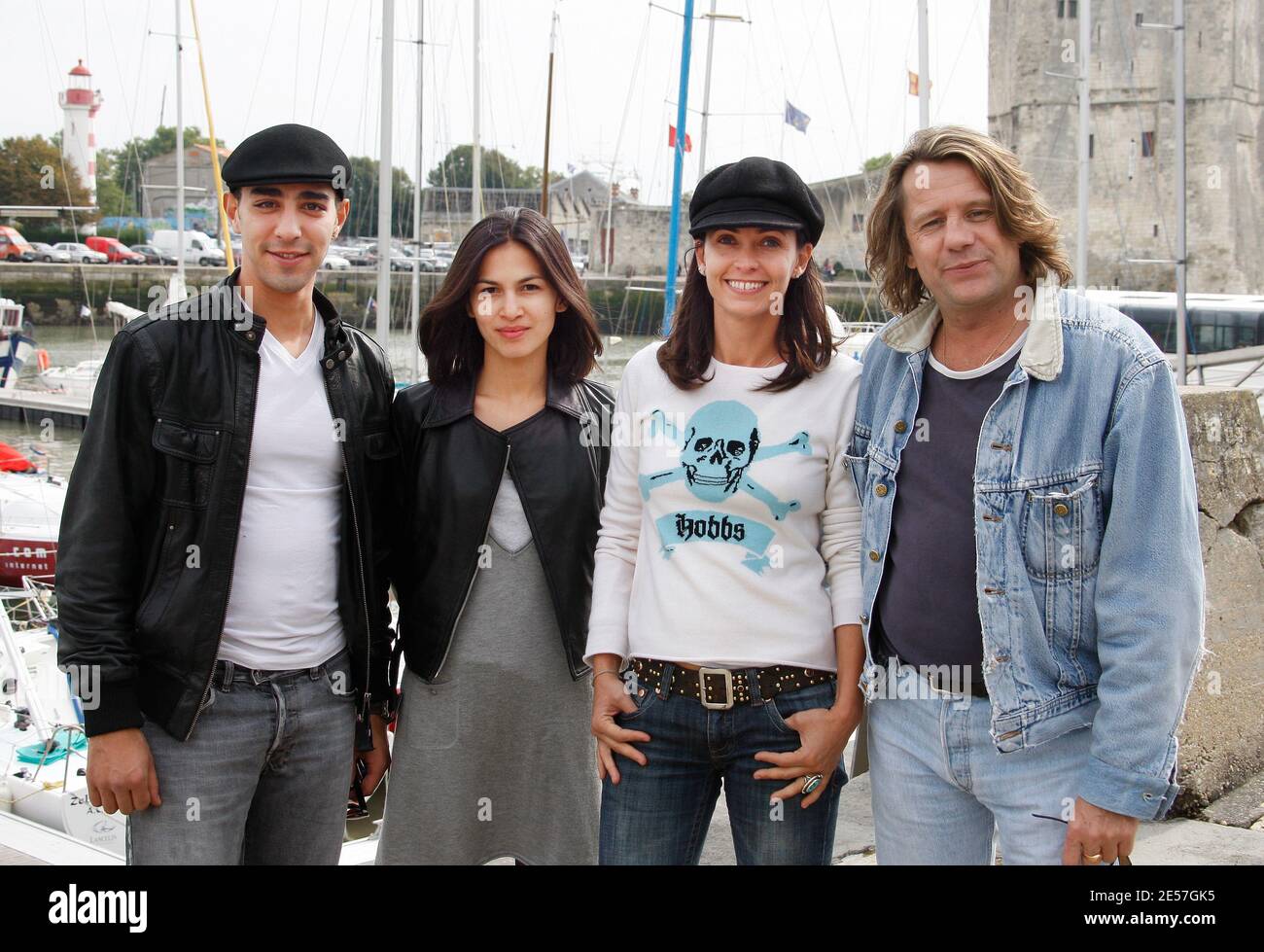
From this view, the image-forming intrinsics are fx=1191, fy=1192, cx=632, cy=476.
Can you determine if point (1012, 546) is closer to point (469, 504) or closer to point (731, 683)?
point (731, 683)

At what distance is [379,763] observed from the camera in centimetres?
283

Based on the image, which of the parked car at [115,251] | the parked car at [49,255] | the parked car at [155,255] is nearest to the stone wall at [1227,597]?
the parked car at [155,255]

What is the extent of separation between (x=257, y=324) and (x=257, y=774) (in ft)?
3.12

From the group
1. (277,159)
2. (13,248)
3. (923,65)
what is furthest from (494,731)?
(13,248)

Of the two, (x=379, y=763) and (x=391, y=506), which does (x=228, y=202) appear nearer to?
(x=391, y=506)

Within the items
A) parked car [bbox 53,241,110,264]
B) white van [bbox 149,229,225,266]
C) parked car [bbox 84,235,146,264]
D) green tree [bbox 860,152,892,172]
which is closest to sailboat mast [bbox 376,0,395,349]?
green tree [bbox 860,152,892,172]

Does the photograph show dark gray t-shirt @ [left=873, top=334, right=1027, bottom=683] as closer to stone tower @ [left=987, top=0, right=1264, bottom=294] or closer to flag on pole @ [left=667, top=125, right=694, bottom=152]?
flag on pole @ [left=667, top=125, right=694, bottom=152]

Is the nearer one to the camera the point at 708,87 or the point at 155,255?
the point at 708,87

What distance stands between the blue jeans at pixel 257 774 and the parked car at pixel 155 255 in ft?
120

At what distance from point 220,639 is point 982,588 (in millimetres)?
1506

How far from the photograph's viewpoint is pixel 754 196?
246cm

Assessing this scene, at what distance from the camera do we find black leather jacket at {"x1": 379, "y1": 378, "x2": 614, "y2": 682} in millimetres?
2717

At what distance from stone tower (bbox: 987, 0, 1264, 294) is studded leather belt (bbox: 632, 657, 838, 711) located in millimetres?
47925

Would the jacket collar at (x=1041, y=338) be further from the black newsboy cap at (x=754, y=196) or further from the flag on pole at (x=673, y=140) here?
the flag on pole at (x=673, y=140)
